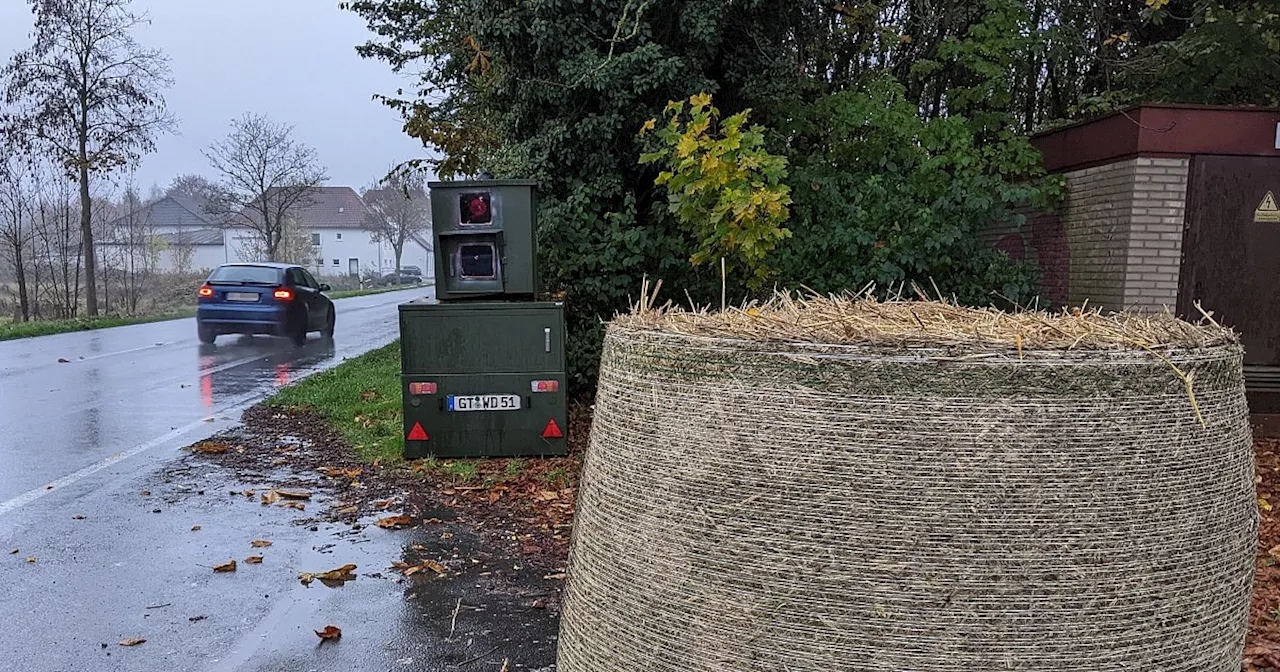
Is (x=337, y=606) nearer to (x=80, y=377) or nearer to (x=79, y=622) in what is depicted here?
(x=79, y=622)

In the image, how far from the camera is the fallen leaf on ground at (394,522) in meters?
5.59

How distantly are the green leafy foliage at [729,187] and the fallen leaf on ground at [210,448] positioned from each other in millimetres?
4722

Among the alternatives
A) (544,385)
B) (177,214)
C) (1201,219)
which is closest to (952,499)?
(544,385)

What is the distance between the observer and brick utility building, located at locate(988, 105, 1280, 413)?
7301mm

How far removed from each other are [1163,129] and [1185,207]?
733mm

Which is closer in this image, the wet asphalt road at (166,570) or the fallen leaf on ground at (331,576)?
the wet asphalt road at (166,570)

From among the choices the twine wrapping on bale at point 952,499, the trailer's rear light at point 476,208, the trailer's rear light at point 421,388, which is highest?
the trailer's rear light at point 476,208

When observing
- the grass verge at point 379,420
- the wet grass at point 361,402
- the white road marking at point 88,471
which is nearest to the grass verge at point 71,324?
the grass verge at point 379,420

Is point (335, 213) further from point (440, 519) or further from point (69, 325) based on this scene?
point (440, 519)

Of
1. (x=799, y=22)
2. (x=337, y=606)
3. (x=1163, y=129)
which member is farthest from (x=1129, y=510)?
(x=799, y=22)

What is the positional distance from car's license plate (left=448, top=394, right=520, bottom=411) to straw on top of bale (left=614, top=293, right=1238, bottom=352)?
4.95m

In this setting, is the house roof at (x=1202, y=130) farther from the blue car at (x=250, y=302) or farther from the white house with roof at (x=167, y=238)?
the white house with roof at (x=167, y=238)

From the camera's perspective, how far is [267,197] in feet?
110

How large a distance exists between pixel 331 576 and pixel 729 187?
433cm
